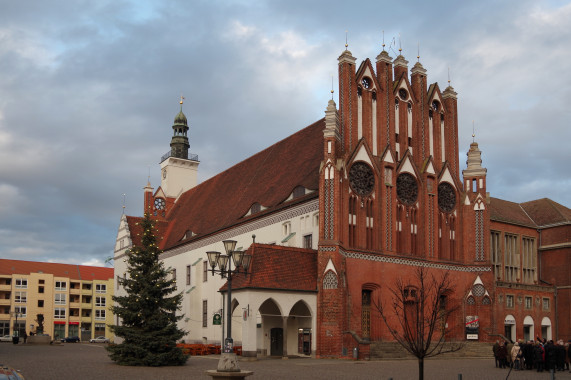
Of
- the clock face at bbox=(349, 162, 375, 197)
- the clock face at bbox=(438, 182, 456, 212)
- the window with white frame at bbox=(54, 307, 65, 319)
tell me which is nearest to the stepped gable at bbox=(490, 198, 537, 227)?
the clock face at bbox=(438, 182, 456, 212)

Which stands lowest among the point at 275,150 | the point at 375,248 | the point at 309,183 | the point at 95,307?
the point at 95,307

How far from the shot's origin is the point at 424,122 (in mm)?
46344

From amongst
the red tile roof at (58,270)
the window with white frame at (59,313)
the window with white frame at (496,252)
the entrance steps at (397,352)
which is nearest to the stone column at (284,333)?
the entrance steps at (397,352)

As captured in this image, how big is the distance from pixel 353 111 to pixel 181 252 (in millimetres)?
25144

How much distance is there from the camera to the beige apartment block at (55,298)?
100375mm

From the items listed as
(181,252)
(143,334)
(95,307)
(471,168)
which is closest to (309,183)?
(471,168)

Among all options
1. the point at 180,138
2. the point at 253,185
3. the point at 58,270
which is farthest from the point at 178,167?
the point at 58,270

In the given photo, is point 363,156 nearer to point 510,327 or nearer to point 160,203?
point 510,327

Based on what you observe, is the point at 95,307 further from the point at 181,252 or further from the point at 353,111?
the point at 353,111

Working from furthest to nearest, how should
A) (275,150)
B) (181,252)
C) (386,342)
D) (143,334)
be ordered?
(181,252) → (275,150) → (386,342) → (143,334)

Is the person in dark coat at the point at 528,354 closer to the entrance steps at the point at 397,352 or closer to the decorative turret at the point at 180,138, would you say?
the entrance steps at the point at 397,352

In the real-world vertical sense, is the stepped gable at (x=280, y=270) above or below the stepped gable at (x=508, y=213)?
below

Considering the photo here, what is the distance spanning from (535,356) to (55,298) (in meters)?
89.1

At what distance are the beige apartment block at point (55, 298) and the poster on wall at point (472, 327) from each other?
67.8m
